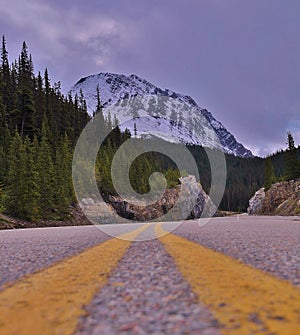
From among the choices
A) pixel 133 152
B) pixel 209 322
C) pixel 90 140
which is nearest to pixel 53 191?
pixel 209 322

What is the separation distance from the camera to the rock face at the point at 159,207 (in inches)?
1513

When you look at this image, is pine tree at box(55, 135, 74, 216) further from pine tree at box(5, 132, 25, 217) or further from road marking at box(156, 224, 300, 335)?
road marking at box(156, 224, 300, 335)

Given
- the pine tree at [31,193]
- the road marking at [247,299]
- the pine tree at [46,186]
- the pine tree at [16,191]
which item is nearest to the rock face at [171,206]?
the pine tree at [46,186]

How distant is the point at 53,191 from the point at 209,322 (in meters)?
29.2

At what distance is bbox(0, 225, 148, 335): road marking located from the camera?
1265 millimetres

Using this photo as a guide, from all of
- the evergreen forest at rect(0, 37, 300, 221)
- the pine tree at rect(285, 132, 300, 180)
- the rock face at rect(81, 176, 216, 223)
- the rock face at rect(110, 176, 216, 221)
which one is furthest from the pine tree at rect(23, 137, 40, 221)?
the pine tree at rect(285, 132, 300, 180)

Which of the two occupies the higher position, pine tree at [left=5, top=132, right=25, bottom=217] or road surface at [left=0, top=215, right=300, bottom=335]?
pine tree at [left=5, top=132, right=25, bottom=217]

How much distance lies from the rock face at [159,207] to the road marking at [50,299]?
115ft

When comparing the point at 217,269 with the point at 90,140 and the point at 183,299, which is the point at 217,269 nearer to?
the point at 183,299

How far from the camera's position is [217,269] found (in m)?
2.41

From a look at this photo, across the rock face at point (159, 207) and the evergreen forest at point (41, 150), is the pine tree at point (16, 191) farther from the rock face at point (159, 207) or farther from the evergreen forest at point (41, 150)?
the rock face at point (159, 207)

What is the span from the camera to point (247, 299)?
1.53 m

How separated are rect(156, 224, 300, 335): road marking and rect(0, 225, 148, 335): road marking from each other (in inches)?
23.4

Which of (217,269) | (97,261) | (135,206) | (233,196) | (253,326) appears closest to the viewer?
(253,326)
